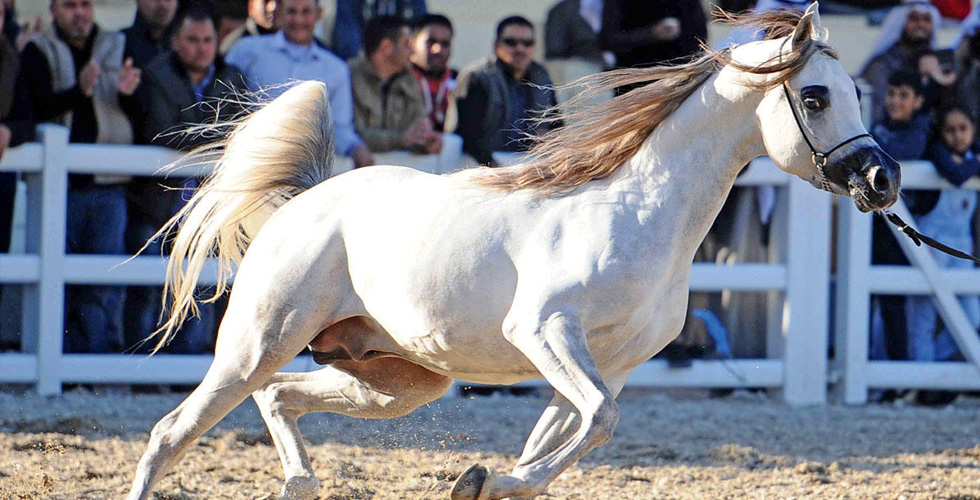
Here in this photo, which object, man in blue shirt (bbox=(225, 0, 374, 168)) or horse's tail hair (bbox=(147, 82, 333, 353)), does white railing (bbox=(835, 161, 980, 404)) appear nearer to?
man in blue shirt (bbox=(225, 0, 374, 168))

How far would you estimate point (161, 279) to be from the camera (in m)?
6.62

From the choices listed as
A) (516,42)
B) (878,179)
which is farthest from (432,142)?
(878,179)

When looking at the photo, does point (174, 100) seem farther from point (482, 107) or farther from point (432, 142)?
point (482, 107)

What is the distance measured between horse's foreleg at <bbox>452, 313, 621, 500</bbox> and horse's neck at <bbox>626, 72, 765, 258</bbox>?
45 cm

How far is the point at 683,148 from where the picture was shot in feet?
12.0

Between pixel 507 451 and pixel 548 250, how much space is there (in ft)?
7.38

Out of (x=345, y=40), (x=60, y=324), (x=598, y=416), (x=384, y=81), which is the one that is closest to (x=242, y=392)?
(x=598, y=416)

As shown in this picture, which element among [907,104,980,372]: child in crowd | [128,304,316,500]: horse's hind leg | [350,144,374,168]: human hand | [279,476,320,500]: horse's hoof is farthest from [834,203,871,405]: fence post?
[128,304,316,500]: horse's hind leg

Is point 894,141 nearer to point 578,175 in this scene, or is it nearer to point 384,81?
point 384,81

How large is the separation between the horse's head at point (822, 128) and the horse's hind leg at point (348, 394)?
4.53ft

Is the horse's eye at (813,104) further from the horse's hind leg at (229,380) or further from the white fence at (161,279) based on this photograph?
the white fence at (161,279)

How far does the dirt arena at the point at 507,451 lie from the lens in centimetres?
480

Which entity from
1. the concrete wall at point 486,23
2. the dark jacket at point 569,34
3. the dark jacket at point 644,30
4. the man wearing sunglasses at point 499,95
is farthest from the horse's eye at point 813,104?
the concrete wall at point 486,23

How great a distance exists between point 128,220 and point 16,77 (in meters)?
0.90
